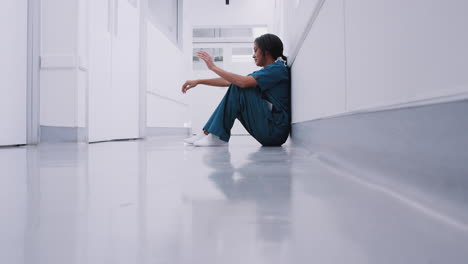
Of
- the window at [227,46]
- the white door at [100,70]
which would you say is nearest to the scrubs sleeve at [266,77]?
the white door at [100,70]

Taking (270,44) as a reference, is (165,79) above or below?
above

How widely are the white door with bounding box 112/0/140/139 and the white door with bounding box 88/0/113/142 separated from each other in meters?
0.12

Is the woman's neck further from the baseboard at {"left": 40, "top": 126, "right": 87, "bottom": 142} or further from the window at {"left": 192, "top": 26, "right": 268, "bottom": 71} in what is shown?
the window at {"left": 192, "top": 26, "right": 268, "bottom": 71}

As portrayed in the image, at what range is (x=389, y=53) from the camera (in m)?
0.71

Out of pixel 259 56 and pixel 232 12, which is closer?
pixel 259 56

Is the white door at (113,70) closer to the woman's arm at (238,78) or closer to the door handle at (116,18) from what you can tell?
the door handle at (116,18)

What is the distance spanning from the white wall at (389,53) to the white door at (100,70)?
2.32 metres

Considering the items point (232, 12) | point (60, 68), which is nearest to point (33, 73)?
point (60, 68)

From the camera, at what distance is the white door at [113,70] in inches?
120

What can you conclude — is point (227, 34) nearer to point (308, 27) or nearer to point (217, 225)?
point (308, 27)

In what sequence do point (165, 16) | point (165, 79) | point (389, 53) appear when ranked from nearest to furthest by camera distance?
point (389, 53) < point (165, 79) < point (165, 16)

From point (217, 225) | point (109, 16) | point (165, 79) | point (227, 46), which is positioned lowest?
point (217, 225)

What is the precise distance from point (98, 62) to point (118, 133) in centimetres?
83

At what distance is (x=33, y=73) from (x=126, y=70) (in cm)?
114
